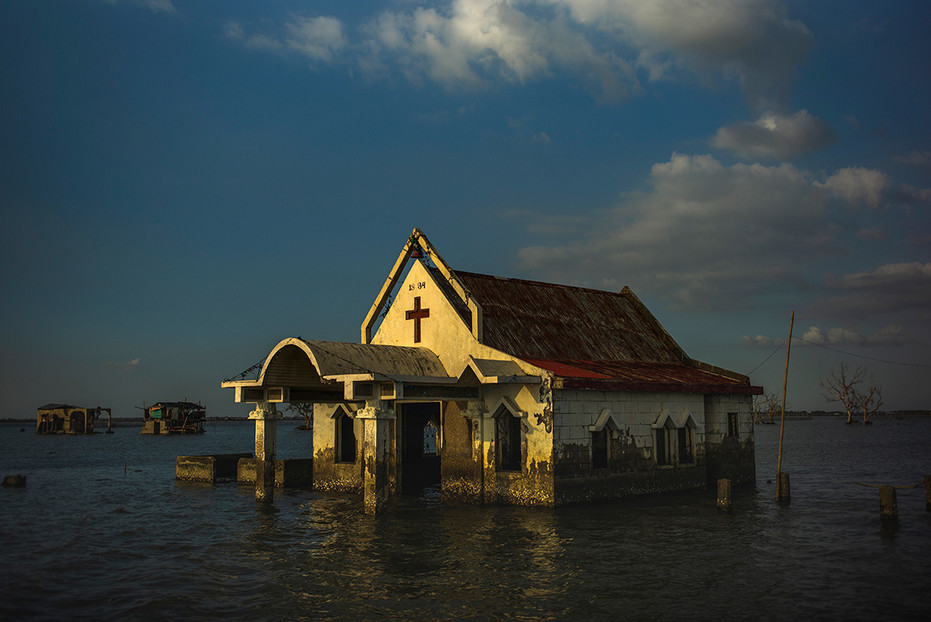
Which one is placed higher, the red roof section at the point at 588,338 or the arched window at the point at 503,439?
the red roof section at the point at 588,338

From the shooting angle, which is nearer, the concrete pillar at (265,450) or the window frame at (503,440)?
the window frame at (503,440)

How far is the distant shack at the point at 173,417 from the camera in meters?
134

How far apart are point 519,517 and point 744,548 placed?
717 centimetres

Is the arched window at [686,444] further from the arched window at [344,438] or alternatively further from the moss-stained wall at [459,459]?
the arched window at [344,438]

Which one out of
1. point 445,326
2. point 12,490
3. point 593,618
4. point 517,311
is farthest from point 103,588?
point 12,490

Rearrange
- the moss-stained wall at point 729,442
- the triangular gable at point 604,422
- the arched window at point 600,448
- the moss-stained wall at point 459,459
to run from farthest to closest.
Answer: the moss-stained wall at point 729,442, the arched window at point 600,448, the moss-stained wall at point 459,459, the triangular gable at point 604,422

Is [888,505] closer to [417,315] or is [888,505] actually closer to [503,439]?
[503,439]

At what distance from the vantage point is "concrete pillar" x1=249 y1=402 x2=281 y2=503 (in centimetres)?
2856

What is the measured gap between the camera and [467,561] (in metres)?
18.4

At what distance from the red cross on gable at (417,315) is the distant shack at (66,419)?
421ft

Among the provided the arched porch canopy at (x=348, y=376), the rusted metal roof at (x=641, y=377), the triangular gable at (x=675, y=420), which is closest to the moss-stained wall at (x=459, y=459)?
the arched porch canopy at (x=348, y=376)

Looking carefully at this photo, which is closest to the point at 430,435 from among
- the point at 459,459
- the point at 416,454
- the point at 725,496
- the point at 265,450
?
the point at 416,454

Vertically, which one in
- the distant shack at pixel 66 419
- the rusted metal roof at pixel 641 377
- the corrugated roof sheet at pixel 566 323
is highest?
the corrugated roof sheet at pixel 566 323

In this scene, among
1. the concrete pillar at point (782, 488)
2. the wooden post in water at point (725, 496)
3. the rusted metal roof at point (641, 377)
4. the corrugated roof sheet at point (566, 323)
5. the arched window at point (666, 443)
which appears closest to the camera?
the wooden post in water at point (725, 496)
